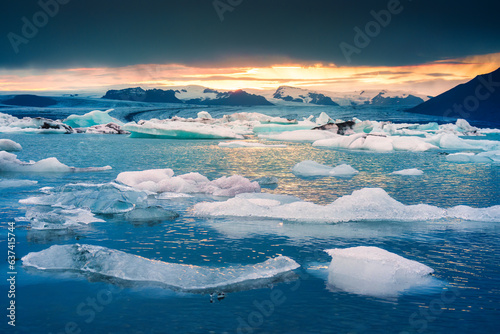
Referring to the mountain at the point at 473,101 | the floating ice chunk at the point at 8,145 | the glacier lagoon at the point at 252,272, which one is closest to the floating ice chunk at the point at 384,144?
the glacier lagoon at the point at 252,272

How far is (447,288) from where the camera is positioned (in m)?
4.18

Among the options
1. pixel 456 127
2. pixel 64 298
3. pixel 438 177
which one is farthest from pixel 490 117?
pixel 64 298

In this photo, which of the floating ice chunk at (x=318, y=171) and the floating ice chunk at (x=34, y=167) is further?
the floating ice chunk at (x=318, y=171)

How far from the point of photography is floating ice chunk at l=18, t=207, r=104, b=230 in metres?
6.28

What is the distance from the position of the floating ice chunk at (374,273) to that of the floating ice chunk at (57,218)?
12.5 ft

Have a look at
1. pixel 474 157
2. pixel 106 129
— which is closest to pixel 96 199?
pixel 474 157

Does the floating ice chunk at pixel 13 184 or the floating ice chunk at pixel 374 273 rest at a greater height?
the floating ice chunk at pixel 13 184

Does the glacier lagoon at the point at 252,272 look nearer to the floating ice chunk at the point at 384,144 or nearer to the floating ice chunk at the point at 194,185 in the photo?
the floating ice chunk at the point at 194,185

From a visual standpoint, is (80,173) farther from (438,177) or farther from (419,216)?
(438,177)

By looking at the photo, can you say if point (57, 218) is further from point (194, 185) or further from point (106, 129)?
point (106, 129)

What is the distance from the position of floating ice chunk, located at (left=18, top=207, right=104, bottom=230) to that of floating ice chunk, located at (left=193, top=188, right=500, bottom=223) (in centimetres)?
172

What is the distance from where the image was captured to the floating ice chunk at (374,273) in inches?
165

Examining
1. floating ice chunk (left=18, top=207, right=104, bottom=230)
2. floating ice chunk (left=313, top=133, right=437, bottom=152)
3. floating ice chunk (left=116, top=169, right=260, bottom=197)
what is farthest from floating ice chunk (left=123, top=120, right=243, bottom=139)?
floating ice chunk (left=18, top=207, right=104, bottom=230)

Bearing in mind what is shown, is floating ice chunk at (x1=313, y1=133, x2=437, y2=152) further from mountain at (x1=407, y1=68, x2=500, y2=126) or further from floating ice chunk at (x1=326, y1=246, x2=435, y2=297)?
mountain at (x1=407, y1=68, x2=500, y2=126)
